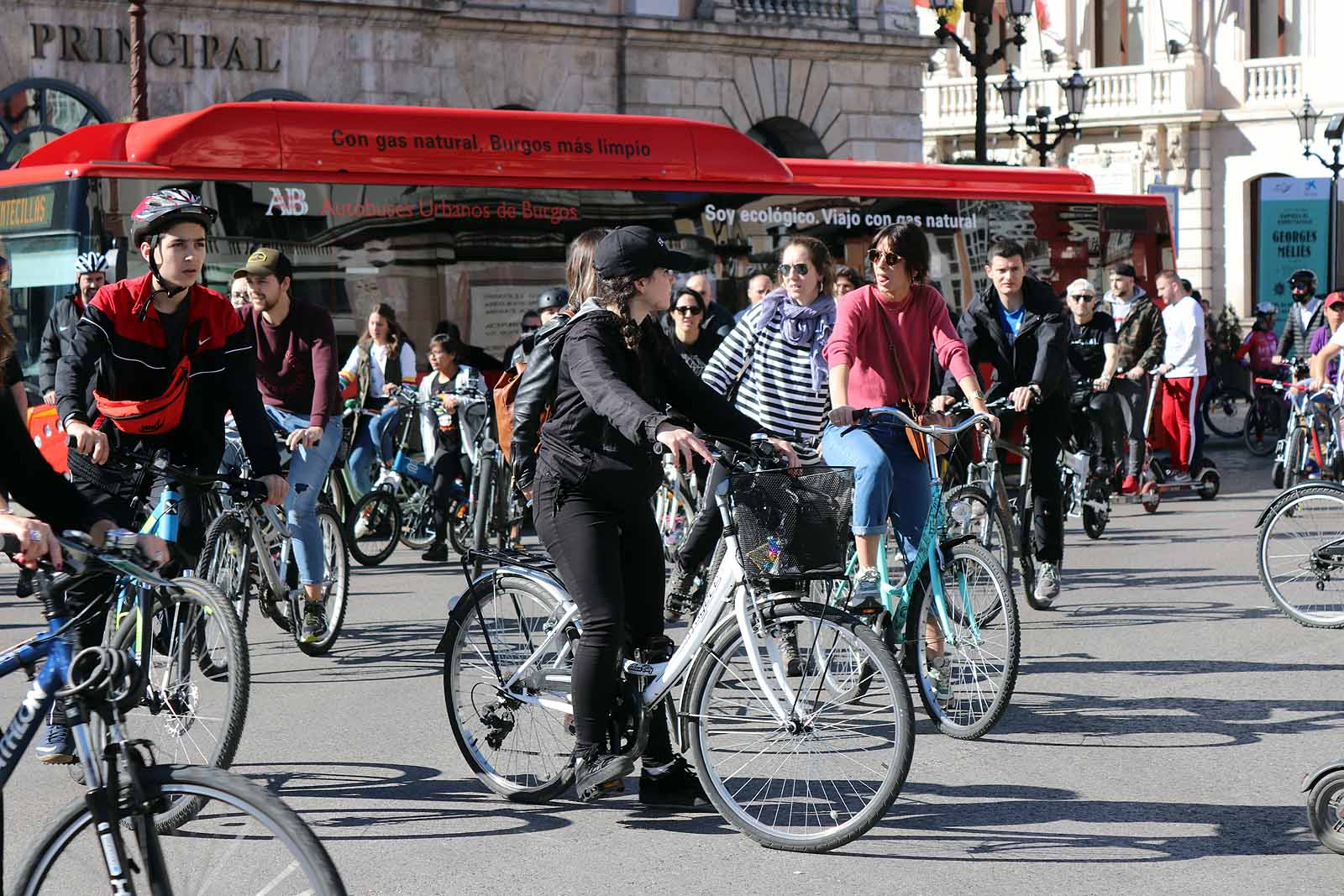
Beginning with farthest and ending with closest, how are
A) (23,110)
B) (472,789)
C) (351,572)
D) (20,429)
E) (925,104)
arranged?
(925,104) < (23,110) < (351,572) < (472,789) < (20,429)

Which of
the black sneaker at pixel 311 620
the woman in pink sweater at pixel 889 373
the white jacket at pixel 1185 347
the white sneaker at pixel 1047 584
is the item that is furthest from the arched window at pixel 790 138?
the woman in pink sweater at pixel 889 373

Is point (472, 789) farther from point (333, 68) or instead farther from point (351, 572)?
point (333, 68)

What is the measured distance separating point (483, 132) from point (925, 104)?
31.1 meters

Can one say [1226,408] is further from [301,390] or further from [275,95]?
[301,390]

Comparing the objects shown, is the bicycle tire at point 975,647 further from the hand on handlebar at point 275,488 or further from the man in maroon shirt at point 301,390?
the man in maroon shirt at point 301,390

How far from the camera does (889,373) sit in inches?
278

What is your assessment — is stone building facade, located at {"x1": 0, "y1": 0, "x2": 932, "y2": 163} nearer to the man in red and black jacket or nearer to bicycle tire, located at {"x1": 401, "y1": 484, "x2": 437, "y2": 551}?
bicycle tire, located at {"x1": 401, "y1": 484, "x2": 437, "y2": 551}

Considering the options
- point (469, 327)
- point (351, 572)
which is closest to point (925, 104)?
point (469, 327)

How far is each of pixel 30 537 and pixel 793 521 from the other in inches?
80.8

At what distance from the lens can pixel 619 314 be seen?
17.3ft

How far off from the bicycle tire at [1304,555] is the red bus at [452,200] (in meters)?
8.21

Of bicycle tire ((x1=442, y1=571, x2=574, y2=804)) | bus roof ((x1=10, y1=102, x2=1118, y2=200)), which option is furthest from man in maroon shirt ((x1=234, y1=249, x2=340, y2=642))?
bus roof ((x1=10, y1=102, x2=1118, y2=200))

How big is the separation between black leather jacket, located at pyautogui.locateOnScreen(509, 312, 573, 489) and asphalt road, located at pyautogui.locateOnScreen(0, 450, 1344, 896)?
1.08 m

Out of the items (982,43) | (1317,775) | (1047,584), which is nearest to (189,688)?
(1317,775)
